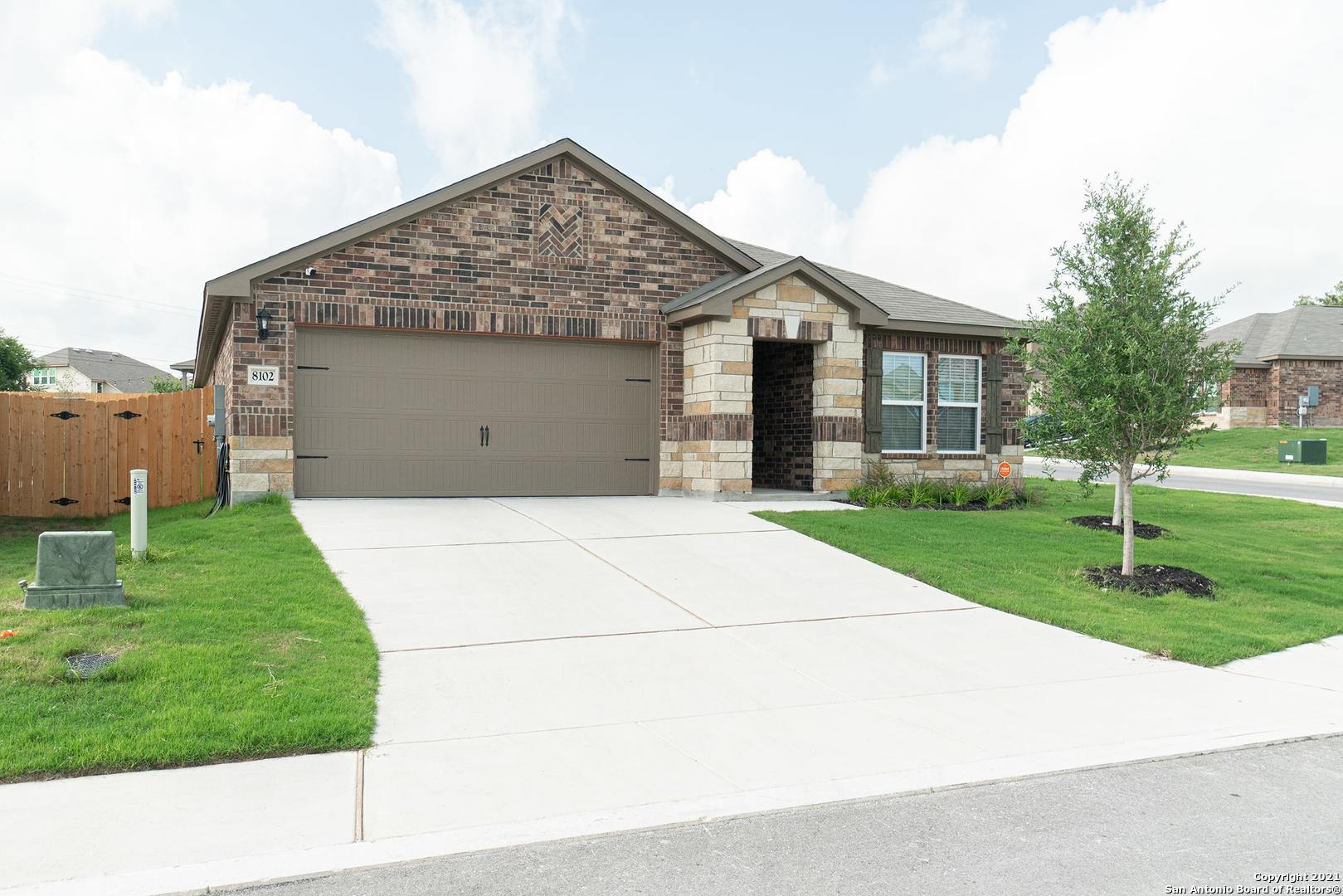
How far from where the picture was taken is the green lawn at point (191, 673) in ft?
16.8

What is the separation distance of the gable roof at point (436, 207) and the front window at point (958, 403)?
3.72 m

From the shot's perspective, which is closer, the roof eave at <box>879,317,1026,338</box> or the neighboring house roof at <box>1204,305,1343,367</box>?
the roof eave at <box>879,317,1026,338</box>

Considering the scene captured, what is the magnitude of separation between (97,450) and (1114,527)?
50.2 feet

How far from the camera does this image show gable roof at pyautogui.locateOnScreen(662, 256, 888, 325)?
14.4 m

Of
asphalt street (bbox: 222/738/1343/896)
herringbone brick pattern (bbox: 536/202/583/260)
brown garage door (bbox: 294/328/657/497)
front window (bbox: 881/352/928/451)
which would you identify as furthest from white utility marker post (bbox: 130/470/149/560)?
front window (bbox: 881/352/928/451)

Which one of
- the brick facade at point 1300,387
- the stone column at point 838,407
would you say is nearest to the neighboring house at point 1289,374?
the brick facade at point 1300,387

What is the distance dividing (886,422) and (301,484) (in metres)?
9.03

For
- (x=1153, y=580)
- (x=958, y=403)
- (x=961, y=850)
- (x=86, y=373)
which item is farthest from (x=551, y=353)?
(x=86, y=373)

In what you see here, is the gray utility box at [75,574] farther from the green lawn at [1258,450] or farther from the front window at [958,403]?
the green lawn at [1258,450]

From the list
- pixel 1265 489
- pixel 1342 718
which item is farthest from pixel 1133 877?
pixel 1265 489

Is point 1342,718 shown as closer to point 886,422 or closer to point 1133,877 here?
point 1133,877

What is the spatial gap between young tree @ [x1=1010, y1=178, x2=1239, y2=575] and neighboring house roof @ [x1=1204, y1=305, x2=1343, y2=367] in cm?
3356

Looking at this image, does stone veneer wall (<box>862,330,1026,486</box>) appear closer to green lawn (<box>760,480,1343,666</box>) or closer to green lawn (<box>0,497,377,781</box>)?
green lawn (<box>760,480,1343,666</box>)

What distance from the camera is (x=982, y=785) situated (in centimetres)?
501
